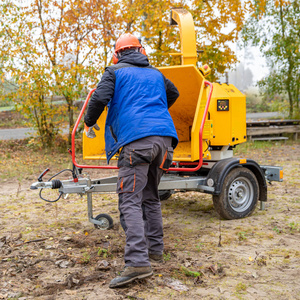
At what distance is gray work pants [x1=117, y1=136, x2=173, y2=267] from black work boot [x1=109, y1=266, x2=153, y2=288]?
A: 1.6 inches

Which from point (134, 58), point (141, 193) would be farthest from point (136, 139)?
point (134, 58)

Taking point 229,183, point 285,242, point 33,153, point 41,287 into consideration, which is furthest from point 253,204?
point 33,153

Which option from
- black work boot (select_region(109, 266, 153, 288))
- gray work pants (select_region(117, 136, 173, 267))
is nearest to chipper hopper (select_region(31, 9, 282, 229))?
gray work pants (select_region(117, 136, 173, 267))

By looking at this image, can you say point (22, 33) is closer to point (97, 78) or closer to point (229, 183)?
point (97, 78)

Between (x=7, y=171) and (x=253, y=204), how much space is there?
577 cm

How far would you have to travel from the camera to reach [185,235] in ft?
16.0

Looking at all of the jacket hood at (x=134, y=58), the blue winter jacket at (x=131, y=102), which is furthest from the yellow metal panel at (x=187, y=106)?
the jacket hood at (x=134, y=58)

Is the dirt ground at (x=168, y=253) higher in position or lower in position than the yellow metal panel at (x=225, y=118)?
lower

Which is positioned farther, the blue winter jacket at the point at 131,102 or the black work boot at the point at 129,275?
the blue winter jacket at the point at 131,102

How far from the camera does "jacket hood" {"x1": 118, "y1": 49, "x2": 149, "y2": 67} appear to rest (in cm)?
387

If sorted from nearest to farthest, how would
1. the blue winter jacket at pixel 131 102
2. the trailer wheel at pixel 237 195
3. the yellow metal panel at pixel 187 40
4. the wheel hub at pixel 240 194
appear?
the blue winter jacket at pixel 131 102 → the trailer wheel at pixel 237 195 → the wheel hub at pixel 240 194 → the yellow metal panel at pixel 187 40

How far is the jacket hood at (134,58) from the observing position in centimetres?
387

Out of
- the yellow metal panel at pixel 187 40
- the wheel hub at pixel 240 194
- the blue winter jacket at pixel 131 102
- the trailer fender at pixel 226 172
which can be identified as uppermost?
the yellow metal panel at pixel 187 40

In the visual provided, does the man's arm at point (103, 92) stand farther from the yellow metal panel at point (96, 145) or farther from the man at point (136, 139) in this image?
the yellow metal panel at point (96, 145)
